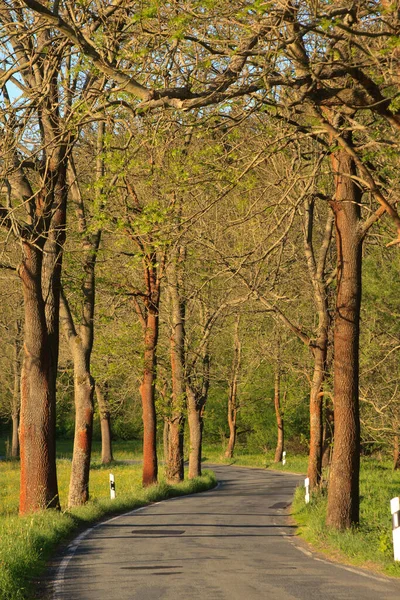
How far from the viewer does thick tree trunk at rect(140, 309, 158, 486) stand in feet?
90.9

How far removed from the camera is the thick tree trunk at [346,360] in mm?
14375

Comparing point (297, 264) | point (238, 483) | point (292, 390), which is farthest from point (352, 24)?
point (292, 390)

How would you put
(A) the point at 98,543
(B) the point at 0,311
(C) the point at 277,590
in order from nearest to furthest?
1. (C) the point at 277,590
2. (A) the point at 98,543
3. (B) the point at 0,311

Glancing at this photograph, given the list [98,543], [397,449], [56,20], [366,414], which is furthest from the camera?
[397,449]

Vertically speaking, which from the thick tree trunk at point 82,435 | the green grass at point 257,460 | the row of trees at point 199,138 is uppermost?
the row of trees at point 199,138

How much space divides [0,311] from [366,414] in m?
25.7

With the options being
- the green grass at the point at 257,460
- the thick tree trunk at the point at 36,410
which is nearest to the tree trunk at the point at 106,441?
the green grass at the point at 257,460

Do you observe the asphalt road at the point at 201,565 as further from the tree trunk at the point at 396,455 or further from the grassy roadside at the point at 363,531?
the tree trunk at the point at 396,455

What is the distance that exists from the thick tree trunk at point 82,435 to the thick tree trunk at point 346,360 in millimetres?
7706

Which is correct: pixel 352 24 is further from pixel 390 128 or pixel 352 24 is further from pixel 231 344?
pixel 231 344

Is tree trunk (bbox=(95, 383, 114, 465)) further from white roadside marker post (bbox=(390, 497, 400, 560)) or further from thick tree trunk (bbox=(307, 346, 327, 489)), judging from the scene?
white roadside marker post (bbox=(390, 497, 400, 560))

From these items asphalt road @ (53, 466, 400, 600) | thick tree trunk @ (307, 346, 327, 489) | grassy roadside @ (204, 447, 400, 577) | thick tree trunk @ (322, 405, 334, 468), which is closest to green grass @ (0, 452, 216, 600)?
asphalt road @ (53, 466, 400, 600)

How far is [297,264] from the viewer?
2431 cm

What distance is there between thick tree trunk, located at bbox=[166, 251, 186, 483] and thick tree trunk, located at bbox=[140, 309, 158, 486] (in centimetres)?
105
